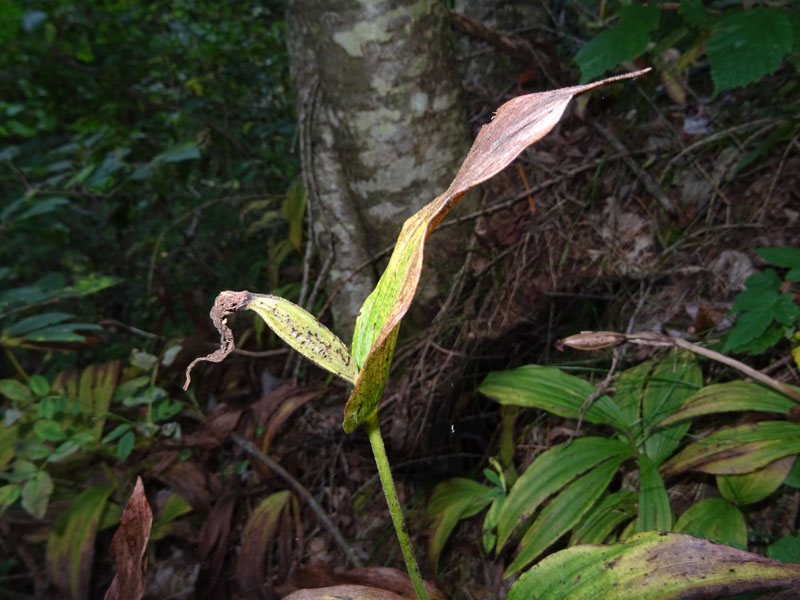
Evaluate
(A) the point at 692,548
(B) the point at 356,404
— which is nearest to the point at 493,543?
(A) the point at 692,548

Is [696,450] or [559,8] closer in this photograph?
[696,450]

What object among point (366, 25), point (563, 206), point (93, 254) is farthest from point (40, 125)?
point (563, 206)

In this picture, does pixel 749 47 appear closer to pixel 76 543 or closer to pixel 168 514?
pixel 168 514

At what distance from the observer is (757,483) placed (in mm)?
995

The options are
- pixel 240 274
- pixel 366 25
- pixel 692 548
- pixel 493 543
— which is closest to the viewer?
pixel 692 548

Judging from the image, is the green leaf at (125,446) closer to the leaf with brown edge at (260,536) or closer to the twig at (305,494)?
the twig at (305,494)

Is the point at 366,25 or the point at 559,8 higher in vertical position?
the point at 366,25

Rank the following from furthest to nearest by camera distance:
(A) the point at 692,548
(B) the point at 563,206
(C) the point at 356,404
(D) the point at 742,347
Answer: (B) the point at 563,206 < (D) the point at 742,347 < (A) the point at 692,548 < (C) the point at 356,404

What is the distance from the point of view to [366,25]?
1324 millimetres

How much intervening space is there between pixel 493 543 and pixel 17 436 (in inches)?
55.2

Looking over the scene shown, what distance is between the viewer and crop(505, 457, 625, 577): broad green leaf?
3.35 feet

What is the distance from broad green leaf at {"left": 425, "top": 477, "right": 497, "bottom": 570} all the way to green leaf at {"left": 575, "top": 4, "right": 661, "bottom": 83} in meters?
1.13

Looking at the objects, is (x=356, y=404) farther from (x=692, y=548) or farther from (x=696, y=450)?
(x=696, y=450)

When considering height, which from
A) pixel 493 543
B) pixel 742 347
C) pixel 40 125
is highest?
pixel 40 125
